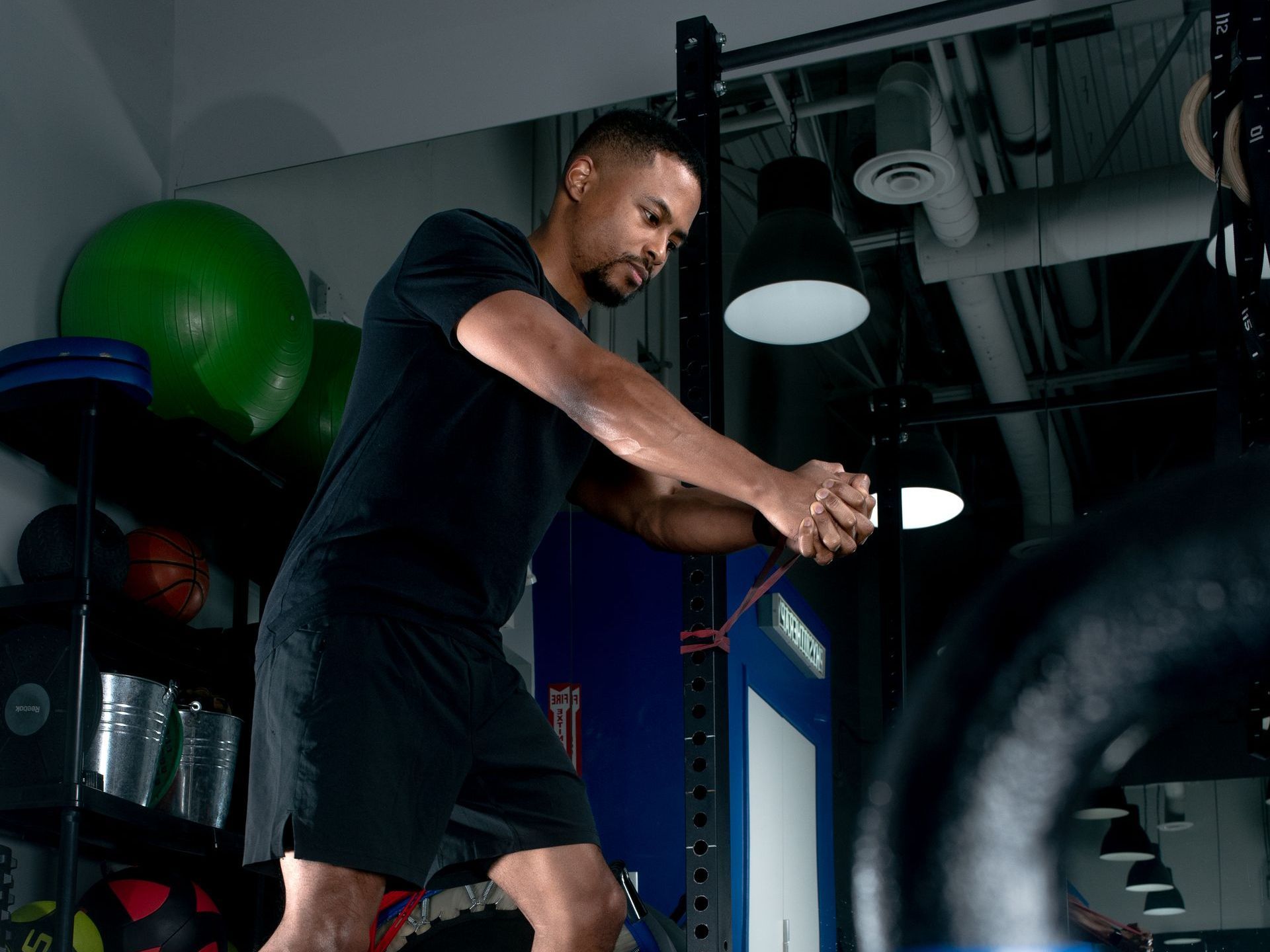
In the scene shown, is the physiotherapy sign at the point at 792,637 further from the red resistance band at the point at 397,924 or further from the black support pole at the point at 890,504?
the red resistance band at the point at 397,924

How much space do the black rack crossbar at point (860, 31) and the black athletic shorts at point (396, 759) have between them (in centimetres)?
149

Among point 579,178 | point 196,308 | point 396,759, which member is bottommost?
point 396,759

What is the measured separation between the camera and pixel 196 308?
286 centimetres

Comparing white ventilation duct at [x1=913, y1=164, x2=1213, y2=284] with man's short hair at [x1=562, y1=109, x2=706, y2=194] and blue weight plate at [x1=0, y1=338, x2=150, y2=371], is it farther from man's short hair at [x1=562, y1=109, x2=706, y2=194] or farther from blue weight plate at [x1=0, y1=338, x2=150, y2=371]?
blue weight plate at [x1=0, y1=338, x2=150, y2=371]

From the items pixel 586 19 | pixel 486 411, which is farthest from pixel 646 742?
pixel 486 411

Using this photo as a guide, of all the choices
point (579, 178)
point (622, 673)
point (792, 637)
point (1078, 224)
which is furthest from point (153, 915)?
point (1078, 224)

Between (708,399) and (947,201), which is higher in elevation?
(947,201)

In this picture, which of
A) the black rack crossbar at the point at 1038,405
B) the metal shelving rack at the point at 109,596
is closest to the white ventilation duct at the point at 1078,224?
the black rack crossbar at the point at 1038,405

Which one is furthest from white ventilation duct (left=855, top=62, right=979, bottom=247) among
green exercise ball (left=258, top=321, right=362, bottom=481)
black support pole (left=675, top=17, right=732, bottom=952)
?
green exercise ball (left=258, top=321, right=362, bottom=481)

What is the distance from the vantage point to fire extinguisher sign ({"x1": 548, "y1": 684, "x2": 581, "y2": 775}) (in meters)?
3.44

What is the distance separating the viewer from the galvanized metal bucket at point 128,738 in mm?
2463

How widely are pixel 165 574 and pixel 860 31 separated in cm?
184

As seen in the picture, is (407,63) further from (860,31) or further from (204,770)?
(204,770)

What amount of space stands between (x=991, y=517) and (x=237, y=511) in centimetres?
180
